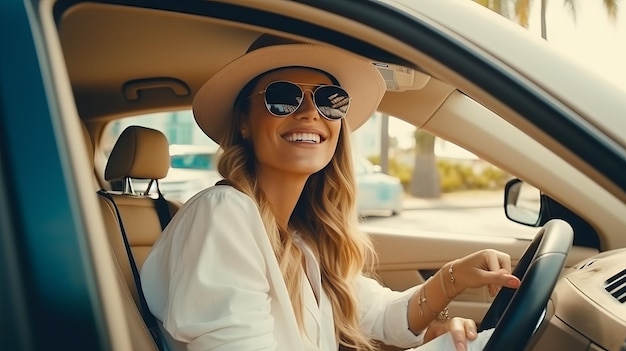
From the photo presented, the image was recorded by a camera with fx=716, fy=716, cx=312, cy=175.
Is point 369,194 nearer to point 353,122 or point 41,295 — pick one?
point 353,122

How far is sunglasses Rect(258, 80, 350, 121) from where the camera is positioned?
1.85 m

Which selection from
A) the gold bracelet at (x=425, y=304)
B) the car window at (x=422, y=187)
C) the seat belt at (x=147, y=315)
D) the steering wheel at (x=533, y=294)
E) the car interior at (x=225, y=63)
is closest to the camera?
the car interior at (x=225, y=63)

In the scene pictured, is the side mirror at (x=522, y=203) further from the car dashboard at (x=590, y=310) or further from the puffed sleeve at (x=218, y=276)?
the puffed sleeve at (x=218, y=276)

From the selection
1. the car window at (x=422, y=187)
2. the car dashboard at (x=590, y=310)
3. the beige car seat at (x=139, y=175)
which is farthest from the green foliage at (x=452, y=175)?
the car dashboard at (x=590, y=310)

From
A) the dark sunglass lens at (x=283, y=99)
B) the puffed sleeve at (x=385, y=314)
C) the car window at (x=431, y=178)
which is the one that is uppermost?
the dark sunglass lens at (x=283, y=99)

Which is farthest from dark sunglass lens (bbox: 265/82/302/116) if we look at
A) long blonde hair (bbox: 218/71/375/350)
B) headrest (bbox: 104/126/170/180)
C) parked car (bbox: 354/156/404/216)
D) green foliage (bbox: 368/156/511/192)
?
green foliage (bbox: 368/156/511/192)

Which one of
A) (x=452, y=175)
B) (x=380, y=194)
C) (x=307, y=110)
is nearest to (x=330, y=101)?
(x=307, y=110)

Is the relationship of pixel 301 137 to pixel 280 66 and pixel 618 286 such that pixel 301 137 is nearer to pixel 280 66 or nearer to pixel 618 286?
pixel 280 66

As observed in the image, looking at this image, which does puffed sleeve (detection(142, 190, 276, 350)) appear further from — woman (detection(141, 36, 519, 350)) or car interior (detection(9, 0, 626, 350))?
car interior (detection(9, 0, 626, 350))

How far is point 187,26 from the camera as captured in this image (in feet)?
8.09

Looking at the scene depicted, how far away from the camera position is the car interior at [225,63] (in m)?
1.12

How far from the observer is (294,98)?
1853 millimetres

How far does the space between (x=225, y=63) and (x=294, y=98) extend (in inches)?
43.8

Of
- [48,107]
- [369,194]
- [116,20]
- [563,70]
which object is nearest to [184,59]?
[116,20]
